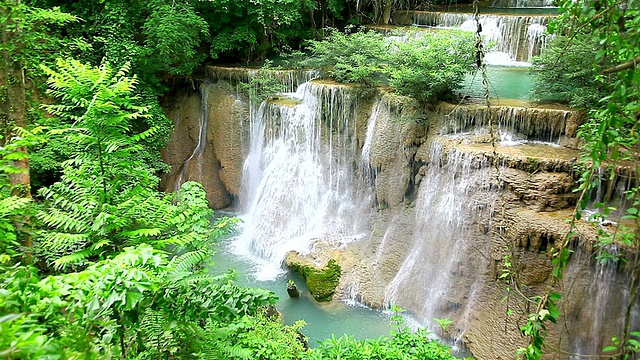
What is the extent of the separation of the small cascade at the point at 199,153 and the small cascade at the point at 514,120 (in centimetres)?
788

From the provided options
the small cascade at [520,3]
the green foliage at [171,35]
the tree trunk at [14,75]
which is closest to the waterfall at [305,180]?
the green foliage at [171,35]

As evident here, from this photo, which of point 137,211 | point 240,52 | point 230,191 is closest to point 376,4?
point 240,52

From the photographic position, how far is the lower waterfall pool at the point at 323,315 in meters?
7.81

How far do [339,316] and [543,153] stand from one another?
4.87 metres

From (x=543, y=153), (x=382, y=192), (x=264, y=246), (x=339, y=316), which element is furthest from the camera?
(x=264, y=246)

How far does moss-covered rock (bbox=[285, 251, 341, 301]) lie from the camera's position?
29.0 ft

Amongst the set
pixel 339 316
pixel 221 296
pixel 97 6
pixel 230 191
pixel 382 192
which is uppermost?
pixel 97 6

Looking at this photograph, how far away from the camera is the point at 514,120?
8.16 metres

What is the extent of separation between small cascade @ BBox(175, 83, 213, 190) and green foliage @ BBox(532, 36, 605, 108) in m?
9.51

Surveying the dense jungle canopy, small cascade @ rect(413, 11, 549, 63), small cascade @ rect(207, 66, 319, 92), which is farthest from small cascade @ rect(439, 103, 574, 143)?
small cascade @ rect(207, 66, 319, 92)

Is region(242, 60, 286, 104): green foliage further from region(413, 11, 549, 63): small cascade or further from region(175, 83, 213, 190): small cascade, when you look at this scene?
region(413, 11, 549, 63): small cascade

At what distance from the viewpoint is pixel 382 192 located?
385 inches

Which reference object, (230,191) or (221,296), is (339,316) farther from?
(230,191)

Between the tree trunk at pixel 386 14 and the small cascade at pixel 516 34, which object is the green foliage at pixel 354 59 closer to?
the small cascade at pixel 516 34
